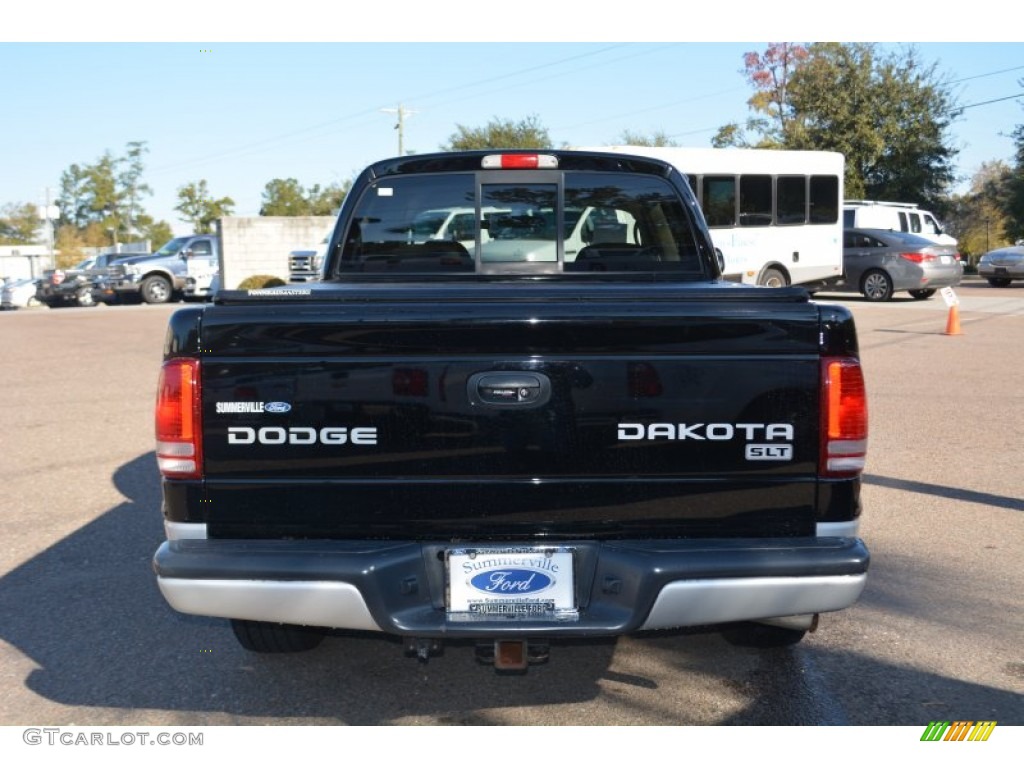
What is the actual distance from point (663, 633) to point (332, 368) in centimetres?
168

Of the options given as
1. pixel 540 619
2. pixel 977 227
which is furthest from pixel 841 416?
pixel 977 227

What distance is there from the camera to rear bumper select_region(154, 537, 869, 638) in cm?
312

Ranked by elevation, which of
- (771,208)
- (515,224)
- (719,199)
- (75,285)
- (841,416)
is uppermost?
(719,199)

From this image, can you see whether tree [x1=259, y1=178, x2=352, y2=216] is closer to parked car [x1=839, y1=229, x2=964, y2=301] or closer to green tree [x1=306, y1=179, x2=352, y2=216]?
green tree [x1=306, y1=179, x2=352, y2=216]

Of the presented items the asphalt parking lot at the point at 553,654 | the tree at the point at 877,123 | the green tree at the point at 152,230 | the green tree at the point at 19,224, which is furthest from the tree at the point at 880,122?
the green tree at the point at 19,224

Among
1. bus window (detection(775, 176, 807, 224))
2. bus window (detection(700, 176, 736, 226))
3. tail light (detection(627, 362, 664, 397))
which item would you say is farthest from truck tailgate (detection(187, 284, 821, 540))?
bus window (detection(775, 176, 807, 224))

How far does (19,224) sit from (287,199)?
135 ft

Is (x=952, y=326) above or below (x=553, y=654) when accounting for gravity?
above

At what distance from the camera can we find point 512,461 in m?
3.22

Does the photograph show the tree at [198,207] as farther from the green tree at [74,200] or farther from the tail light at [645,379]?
the tail light at [645,379]

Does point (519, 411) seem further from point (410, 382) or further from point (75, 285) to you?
point (75, 285)

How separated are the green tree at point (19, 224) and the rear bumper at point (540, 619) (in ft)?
376

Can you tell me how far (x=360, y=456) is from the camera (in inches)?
128

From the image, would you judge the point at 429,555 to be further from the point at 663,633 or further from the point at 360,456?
the point at 663,633
